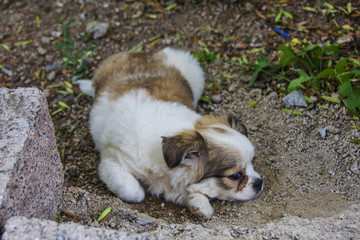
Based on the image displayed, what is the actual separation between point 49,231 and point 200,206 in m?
1.40

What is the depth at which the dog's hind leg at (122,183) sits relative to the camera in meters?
3.41

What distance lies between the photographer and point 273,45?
203 inches

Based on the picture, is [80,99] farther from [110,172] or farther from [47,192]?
[47,192]

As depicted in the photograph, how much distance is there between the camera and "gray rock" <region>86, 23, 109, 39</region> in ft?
18.6

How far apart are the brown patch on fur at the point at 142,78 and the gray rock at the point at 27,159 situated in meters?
1.21

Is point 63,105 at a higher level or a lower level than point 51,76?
lower

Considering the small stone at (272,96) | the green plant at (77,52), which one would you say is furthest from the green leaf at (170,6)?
the small stone at (272,96)

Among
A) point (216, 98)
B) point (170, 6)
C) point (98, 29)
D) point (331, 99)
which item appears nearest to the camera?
point (331, 99)

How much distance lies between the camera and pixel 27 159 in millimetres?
2531

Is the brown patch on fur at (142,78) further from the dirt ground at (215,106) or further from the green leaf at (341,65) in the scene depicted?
the green leaf at (341,65)

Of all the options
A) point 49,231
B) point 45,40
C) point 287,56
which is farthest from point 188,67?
point 49,231

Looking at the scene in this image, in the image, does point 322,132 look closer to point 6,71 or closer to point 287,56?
point 287,56

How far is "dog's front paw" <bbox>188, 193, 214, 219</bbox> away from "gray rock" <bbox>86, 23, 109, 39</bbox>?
3249 mm

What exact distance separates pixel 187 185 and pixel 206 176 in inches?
7.8
